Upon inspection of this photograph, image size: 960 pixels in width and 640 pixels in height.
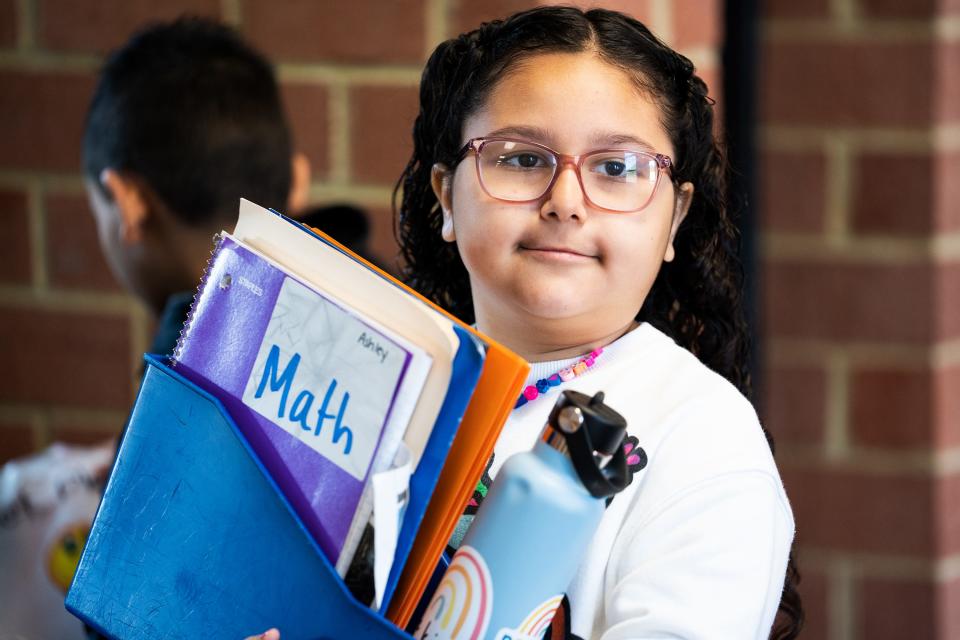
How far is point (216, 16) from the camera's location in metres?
1.50

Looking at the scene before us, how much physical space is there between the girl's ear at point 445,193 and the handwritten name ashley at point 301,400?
262 mm

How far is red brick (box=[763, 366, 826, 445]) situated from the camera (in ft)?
5.94

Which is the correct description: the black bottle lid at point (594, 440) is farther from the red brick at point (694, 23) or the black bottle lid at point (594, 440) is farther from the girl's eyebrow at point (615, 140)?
the red brick at point (694, 23)

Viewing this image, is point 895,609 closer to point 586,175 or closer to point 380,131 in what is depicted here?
point 380,131

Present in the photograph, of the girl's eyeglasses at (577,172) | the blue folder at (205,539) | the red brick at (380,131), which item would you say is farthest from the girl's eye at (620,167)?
the red brick at (380,131)

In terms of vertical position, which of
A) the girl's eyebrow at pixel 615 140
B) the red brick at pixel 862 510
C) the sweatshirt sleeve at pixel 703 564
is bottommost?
the red brick at pixel 862 510

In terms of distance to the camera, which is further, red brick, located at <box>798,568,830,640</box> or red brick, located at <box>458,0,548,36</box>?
red brick, located at <box>798,568,830,640</box>

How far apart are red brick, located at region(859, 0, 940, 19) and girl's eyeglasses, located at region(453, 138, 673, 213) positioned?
1015mm

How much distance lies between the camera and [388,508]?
0.66m

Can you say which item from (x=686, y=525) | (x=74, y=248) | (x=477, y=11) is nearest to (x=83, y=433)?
(x=74, y=248)

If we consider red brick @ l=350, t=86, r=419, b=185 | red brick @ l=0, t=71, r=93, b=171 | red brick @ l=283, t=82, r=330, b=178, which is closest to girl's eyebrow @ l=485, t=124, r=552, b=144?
red brick @ l=350, t=86, r=419, b=185

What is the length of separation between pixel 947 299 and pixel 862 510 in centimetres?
33

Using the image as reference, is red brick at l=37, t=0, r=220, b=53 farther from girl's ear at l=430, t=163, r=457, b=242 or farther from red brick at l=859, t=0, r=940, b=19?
red brick at l=859, t=0, r=940, b=19

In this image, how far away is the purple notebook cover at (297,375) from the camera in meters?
0.67
